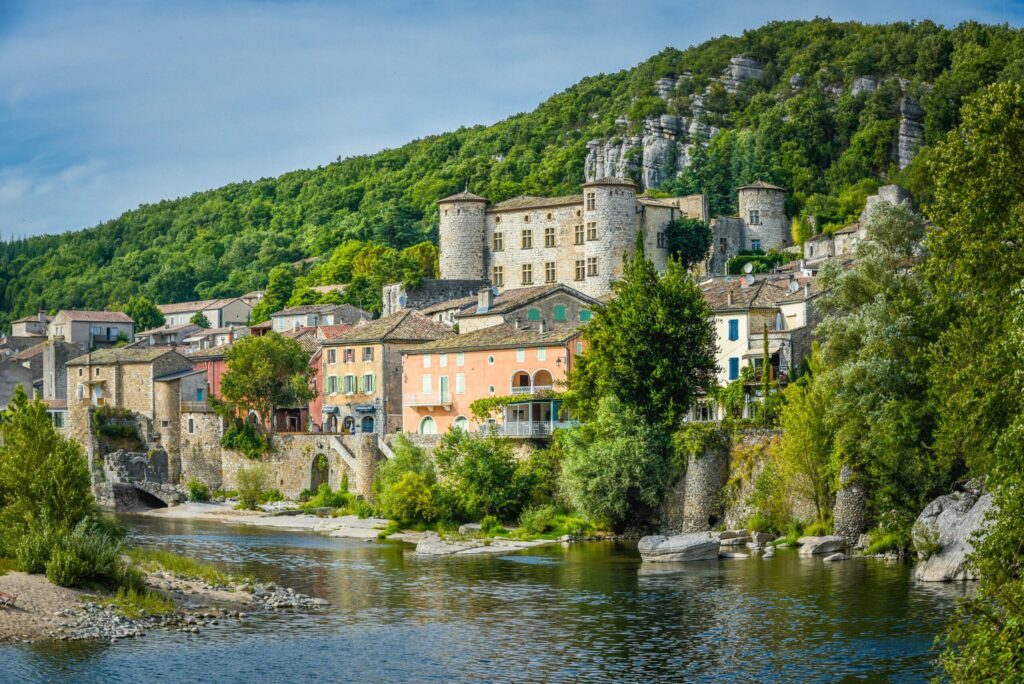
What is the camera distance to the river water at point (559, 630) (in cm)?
2769

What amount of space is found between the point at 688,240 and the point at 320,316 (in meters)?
28.1

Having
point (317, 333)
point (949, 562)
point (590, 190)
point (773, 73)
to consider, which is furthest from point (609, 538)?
point (773, 73)

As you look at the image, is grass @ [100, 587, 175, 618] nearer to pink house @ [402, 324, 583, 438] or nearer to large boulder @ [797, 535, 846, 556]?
large boulder @ [797, 535, 846, 556]

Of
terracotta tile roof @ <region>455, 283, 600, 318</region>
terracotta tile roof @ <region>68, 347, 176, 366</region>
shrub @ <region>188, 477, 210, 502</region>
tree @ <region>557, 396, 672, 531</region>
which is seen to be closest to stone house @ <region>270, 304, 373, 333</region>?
terracotta tile roof @ <region>68, 347, 176, 366</region>

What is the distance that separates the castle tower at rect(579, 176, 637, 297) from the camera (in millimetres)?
96875

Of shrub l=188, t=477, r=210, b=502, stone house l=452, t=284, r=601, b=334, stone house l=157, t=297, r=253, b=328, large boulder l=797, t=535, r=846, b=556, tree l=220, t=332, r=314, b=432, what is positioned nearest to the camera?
large boulder l=797, t=535, r=846, b=556

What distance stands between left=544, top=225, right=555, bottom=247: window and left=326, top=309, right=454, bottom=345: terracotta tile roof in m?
28.2

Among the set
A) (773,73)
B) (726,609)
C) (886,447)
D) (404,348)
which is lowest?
(726,609)

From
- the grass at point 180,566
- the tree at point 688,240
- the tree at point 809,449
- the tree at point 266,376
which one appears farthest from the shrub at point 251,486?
the tree at point 688,240

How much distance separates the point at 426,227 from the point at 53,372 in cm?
5658

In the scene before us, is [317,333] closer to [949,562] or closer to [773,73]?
[949,562]

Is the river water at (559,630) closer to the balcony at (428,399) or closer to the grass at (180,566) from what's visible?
the grass at (180,566)

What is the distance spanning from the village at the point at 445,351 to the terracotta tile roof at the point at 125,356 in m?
0.19

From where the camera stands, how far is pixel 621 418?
1953 inches
